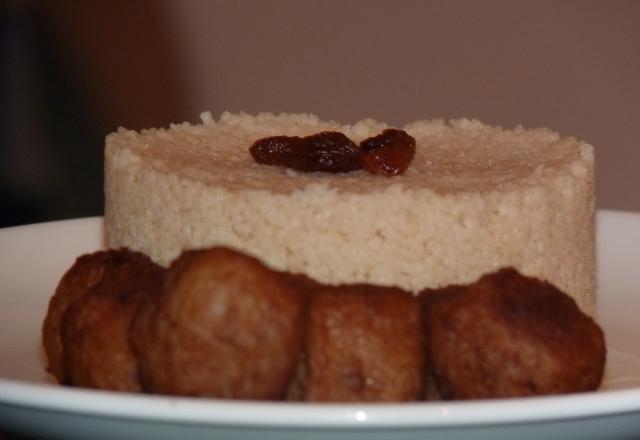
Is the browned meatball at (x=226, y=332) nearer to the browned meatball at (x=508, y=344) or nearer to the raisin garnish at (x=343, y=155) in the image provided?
the browned meatball at (x=508, y=344)

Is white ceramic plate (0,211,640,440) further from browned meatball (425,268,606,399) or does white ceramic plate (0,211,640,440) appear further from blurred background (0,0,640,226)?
blurred background (0,0,640,226)

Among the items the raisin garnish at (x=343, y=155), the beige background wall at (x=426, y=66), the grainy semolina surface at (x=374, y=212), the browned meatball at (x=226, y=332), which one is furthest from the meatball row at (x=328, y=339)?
the beige background wall at (x=426, y=66)

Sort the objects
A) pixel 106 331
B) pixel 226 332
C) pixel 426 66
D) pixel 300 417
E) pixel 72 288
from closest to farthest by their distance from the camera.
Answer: pixel 300 417, pixel 226 332, pixel 106 331, pixel 72 288, pixel 426 66

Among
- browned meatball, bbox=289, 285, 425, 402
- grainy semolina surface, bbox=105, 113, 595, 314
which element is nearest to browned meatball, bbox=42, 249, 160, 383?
grainy semolina surface, bbox=105, 113, 595, 314

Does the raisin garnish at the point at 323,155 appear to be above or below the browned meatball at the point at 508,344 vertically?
above

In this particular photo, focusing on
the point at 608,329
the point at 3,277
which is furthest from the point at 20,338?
the point at 608,329

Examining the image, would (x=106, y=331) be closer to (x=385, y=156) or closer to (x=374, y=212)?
(x=374, y=212)

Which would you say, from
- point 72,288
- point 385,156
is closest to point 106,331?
point 72,288
